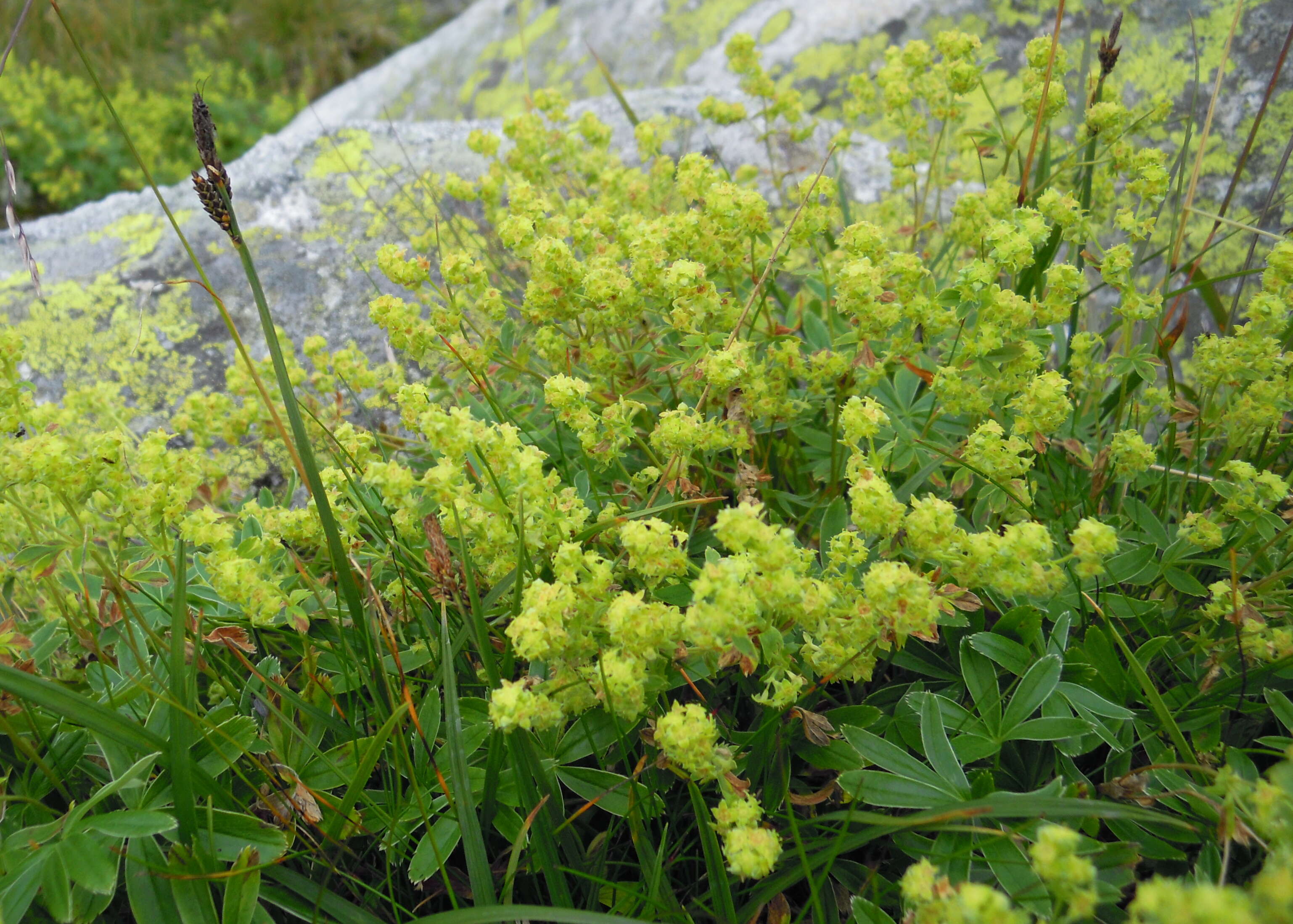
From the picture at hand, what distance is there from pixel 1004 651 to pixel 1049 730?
0.16 meters

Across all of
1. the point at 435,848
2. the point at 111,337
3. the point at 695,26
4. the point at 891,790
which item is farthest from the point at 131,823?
the point at 695,26

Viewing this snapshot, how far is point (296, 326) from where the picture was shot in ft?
10.2

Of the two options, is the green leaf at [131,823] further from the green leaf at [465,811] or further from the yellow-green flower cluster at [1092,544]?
the yellow-green flower cluster at [1092,544]

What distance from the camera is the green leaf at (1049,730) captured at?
1.44 m

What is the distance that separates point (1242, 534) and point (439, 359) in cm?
190

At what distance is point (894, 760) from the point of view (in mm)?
1463

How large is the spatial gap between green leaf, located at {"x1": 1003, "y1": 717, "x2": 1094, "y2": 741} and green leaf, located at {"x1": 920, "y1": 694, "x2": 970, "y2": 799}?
0.11 meters

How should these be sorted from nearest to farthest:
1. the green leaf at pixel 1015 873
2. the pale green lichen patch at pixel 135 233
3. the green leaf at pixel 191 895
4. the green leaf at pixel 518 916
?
the green leaf at pixel 518 916 → the green leaf at pixel 1015 873 → the green leaf at pixel 191 895 → the pale green lichen patch at pixel 135 233

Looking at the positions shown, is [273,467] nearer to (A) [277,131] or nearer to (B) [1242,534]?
Result: (B) [1242,534]

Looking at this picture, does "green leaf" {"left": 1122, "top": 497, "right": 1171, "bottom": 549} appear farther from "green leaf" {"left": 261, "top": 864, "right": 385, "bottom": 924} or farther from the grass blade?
the grass blade

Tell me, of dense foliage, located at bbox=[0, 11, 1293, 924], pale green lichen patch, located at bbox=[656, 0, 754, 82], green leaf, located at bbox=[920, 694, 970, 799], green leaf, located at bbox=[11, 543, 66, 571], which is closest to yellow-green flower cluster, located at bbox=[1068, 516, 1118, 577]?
dense foliage, located at bbox=[0, 11, 1293, 924]

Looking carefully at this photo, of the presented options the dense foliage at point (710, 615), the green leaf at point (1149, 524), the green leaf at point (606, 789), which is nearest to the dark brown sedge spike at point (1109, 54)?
the dense foliage at point (710, 615)

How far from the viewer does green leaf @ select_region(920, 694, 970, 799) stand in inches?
56.6

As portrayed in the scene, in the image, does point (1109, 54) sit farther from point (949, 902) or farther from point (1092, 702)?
point (949, 902)
